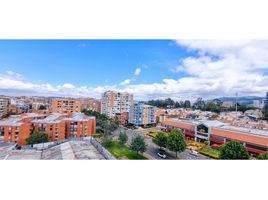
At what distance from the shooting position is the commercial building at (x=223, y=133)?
9.95 ft

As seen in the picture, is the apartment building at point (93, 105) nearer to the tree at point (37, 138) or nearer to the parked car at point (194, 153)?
the tree at point (37, 138)

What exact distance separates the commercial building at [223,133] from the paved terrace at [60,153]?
2.60m

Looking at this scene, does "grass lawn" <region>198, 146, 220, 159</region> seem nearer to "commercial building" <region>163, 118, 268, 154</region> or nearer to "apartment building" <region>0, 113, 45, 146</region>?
"commercial building" <region>163, 118, 268, 154</region>

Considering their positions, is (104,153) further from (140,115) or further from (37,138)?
(140,115)

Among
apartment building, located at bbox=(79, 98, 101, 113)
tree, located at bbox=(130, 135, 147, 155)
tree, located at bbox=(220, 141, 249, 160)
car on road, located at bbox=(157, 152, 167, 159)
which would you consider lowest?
car on road, located at bbox=(157, 152, 167, 159)

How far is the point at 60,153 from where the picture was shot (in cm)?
251

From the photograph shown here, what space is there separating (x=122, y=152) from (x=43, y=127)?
1693mm

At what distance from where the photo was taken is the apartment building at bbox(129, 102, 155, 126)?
580 centimetres

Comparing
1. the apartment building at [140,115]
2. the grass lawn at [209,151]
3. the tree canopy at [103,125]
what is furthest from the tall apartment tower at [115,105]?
the grass lawn at [209,151]

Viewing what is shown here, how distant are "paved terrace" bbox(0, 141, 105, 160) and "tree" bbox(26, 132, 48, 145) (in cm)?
22

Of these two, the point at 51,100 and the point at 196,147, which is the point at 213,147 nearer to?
the point at 196,147

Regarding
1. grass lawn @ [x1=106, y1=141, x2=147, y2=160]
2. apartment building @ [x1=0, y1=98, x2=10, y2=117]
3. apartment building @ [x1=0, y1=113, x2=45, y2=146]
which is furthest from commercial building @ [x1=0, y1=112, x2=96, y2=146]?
grass lawn @ [x1=106, y1=141, x2=147, y2=160]

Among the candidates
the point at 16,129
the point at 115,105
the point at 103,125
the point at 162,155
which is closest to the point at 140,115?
the point at 115,105

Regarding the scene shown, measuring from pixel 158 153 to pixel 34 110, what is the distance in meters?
3.06
